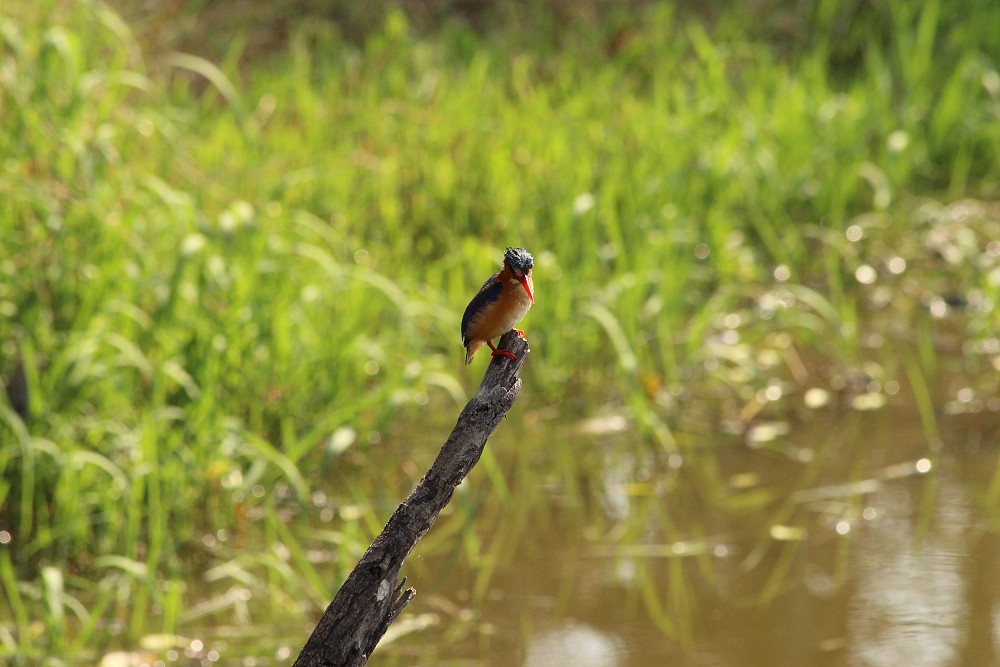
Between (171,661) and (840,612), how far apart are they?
155cm

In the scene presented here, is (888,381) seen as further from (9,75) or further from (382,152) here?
(9,75)

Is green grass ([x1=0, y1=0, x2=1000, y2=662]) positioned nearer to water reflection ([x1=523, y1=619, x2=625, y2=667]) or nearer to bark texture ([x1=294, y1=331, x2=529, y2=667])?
water reflection ([x1=523, y1=619, x2=625, y2=667])

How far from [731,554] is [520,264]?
1.83 metres

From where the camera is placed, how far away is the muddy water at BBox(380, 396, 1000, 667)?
331cm

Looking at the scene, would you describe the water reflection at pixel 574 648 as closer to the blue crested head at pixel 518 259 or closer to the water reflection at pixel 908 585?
the water reflection at pixel 908 585

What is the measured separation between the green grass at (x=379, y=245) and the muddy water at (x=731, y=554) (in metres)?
0.21

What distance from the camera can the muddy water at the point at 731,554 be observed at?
10.9 ft

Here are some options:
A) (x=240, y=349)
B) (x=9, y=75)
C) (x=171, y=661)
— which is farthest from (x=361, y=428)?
(x=9, y=75)

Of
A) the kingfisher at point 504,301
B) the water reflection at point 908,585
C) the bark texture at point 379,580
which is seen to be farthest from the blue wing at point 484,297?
the water reflection at point 908,585

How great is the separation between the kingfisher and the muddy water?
124 centimetres

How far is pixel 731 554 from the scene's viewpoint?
147 inches

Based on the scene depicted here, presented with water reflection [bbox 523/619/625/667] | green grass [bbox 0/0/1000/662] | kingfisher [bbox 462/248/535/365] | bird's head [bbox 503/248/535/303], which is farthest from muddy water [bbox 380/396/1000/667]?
bird's head [bbox 503/248/535/303]

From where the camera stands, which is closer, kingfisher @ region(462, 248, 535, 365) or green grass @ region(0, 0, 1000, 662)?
kingfisher @ region(462, 248, 535, 365)

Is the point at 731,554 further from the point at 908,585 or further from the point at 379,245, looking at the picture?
the point at 379,245
